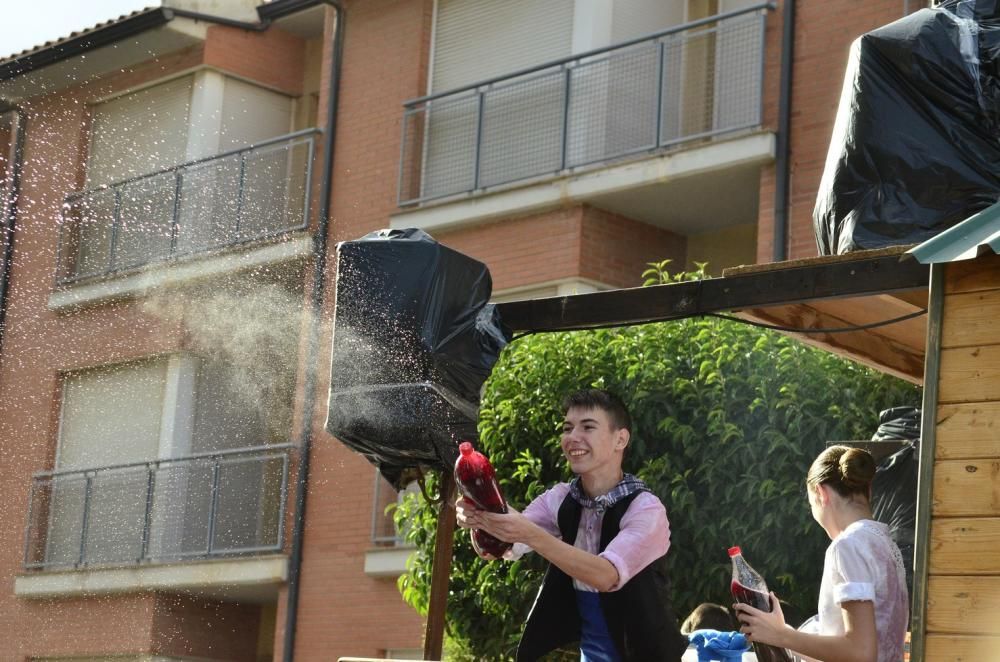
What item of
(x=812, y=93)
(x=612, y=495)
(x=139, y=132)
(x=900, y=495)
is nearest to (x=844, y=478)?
(x=612, y=495)

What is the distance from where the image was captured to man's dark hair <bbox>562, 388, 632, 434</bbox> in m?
5.83

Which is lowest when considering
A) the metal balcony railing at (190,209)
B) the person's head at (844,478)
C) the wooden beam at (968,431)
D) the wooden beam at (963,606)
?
the wooden beam at (963,606)

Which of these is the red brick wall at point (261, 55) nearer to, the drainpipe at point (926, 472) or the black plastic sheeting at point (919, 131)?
the black plastic sheeting at point (919, 131)

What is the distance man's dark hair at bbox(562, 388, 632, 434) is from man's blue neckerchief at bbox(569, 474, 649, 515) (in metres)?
0.18

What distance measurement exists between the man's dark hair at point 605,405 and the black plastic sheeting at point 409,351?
2.65ft

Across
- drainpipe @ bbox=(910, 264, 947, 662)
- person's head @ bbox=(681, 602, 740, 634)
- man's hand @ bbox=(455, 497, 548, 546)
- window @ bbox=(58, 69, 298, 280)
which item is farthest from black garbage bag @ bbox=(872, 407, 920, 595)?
window @ bbox=(58, 69, 298, 280)

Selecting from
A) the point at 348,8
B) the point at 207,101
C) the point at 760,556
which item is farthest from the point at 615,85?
the point at 760,556

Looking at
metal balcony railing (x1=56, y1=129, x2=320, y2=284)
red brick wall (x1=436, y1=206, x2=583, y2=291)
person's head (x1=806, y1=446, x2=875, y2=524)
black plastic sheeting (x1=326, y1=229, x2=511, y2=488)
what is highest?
metal balcony railing (x1=56, y1=129, x2=320, y2=284)

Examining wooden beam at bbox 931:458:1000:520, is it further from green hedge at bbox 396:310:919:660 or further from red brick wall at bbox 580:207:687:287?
red brick wall at bbox 580:207:687:287

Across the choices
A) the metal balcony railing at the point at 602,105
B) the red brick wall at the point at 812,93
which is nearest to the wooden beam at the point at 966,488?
the red brick wall at the point at 812,93

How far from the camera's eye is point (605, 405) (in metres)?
5.84

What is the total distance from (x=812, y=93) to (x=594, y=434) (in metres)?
10.1

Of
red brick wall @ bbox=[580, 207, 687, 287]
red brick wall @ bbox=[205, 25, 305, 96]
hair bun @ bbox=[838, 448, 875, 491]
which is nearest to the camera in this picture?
hair bun @ bbox=[838, 448, 875, 491]

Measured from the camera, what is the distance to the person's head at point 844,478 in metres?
5.54
